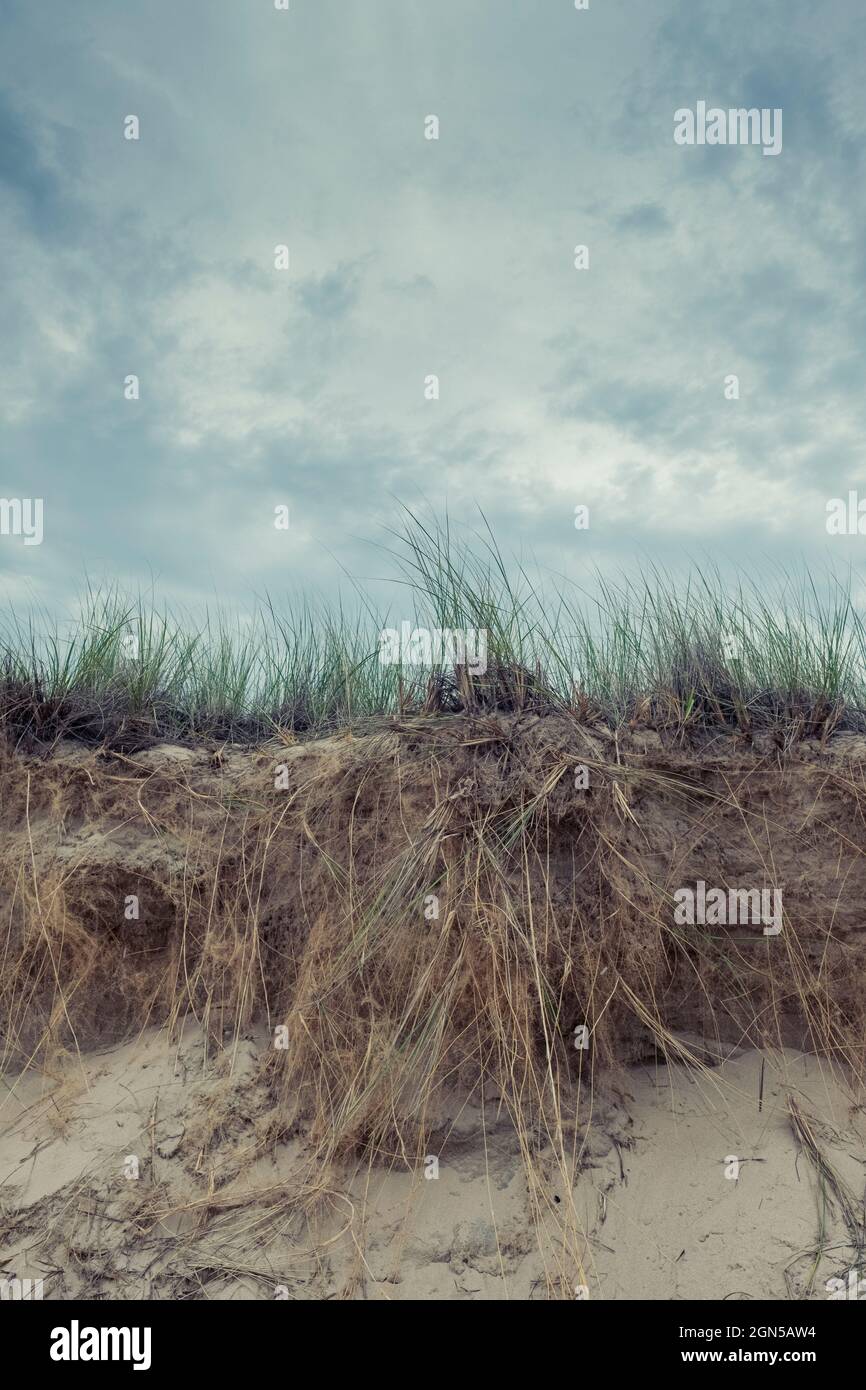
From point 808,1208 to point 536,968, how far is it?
5.02 feet

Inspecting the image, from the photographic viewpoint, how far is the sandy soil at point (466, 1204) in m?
3.40

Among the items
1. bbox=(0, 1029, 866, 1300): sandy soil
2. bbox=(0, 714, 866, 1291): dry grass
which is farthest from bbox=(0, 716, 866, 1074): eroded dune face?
bbox=(0, 1029, 866, 1300): sandy soil

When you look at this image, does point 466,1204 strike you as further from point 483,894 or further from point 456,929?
point 483,894

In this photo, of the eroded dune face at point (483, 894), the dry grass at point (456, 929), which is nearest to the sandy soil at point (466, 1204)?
the dry grass at point (456, 929)

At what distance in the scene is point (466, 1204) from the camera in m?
3.57

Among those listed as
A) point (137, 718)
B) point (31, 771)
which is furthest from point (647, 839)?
point (31, 771)

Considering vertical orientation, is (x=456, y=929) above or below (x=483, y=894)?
below

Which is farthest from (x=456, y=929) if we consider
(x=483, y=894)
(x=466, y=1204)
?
(x=466, y=1204)

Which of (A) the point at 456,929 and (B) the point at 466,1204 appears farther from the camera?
(A) the point at 456,929

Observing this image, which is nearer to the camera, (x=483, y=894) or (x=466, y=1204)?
(x=466, y=1204)

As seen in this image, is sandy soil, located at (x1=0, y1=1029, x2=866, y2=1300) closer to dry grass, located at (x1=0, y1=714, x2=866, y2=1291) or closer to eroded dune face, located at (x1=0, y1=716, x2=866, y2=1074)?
dry grass, located at (x1=0, y1=714, x2=866, y2=1291)

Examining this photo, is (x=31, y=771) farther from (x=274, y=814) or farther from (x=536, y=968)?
(x=536, y=968)

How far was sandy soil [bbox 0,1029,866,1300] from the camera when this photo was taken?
3.40 metres

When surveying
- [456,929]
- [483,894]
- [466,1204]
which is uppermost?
[483,894]
